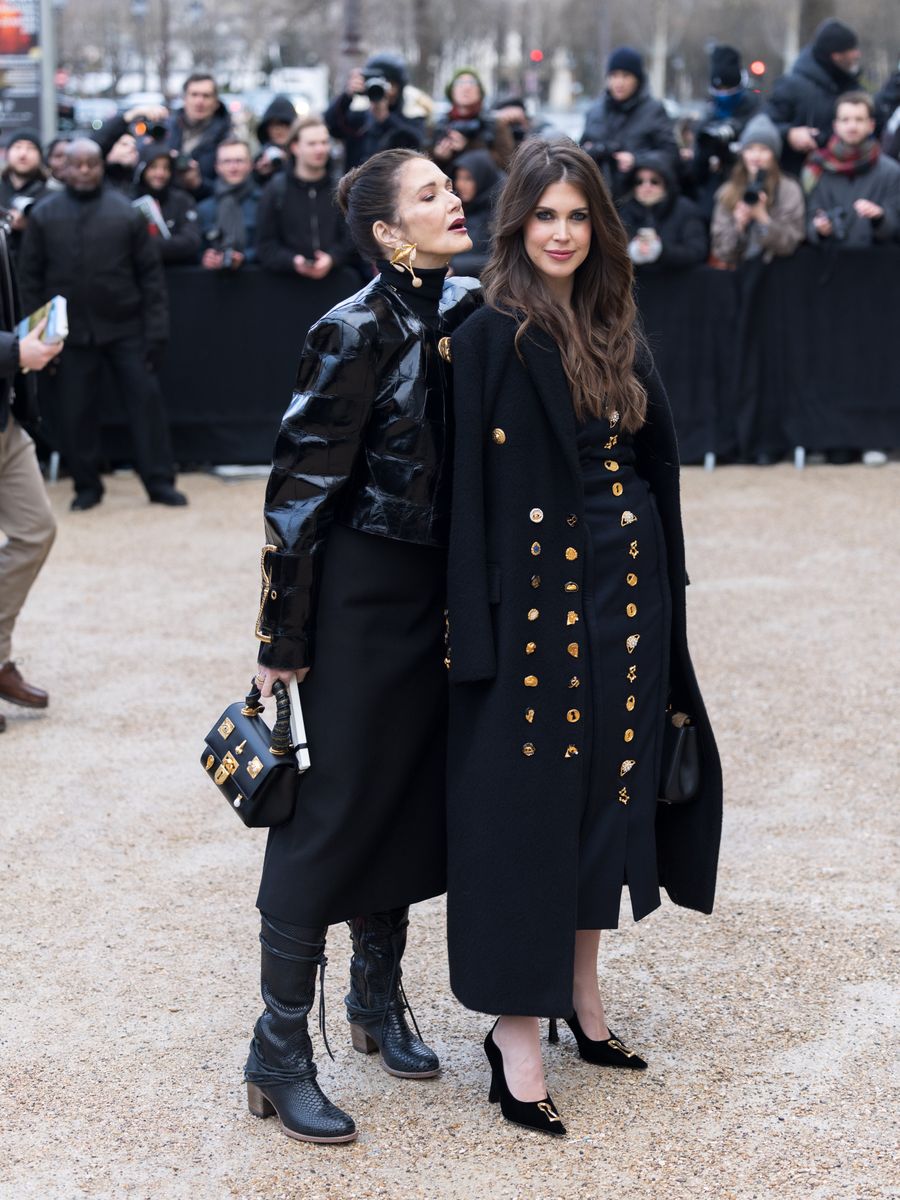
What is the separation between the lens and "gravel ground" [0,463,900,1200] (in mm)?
3291

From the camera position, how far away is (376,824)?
11.0 feet

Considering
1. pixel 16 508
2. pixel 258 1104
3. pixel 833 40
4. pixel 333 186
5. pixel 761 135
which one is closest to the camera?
pixel 258 1104

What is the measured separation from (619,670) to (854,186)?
26.1ft

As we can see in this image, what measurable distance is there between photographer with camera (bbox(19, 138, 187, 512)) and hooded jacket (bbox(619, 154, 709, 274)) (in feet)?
9.47

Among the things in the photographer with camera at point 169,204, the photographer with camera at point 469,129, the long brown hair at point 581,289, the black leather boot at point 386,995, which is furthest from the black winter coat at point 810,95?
the black leather boot at point 386,995

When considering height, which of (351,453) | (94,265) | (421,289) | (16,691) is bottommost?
(16,691)

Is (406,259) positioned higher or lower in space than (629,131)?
lower

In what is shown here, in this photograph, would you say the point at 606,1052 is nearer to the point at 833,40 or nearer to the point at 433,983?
the point at 433,983

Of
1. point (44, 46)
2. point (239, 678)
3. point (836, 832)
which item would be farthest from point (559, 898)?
point (44, 46)

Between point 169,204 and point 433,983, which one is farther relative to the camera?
point 169,204

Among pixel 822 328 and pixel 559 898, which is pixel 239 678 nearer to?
pixel 559 898

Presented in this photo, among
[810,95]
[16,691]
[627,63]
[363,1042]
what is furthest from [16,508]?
[810,95]

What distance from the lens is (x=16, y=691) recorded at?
242 inches

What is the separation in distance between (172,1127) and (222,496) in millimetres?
7042
